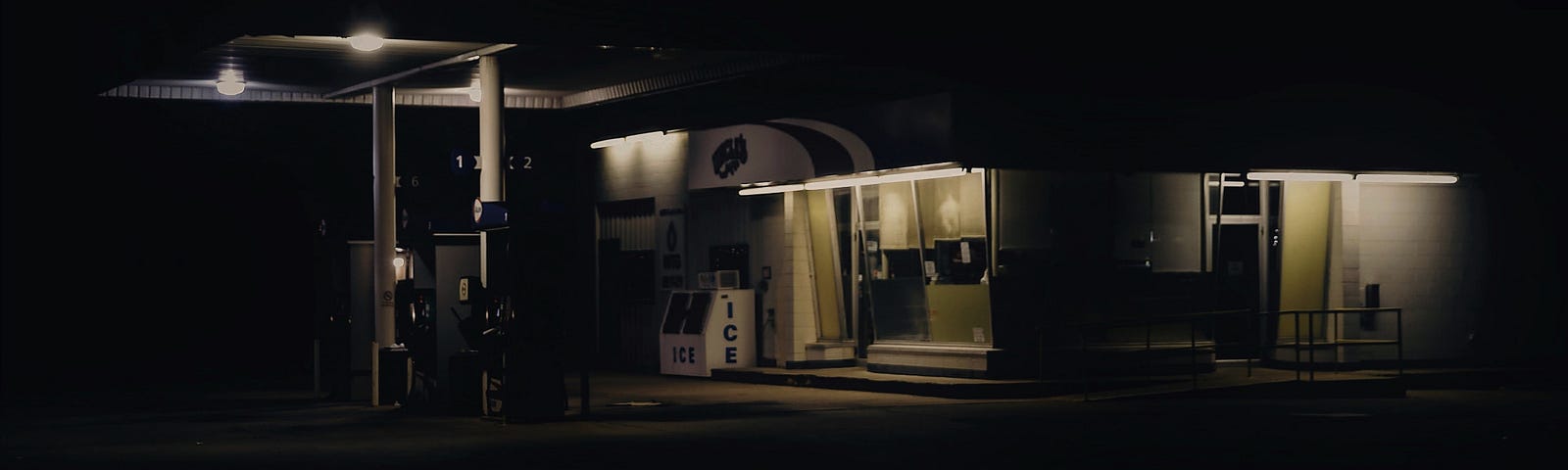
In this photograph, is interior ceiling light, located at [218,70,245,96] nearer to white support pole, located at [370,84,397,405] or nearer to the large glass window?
white support pole, located at [370,84,397,405]

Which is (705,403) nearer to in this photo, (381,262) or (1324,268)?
(381,262)

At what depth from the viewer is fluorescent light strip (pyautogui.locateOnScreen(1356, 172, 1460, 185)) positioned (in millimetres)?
24766

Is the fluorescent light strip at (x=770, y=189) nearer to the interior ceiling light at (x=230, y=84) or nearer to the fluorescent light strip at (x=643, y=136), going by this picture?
the fluorescent light strip at (x=643, y=136)

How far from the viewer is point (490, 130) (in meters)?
22.5

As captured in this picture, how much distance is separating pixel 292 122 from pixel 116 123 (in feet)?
8.38

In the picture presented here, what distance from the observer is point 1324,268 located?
997 inches

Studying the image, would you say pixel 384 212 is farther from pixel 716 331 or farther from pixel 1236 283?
pixel 1236 283

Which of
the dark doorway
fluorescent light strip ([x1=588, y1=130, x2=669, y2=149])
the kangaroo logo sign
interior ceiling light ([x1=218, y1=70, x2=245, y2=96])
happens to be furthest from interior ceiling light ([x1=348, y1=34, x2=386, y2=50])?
the dark doorway

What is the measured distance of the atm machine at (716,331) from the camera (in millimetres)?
27391

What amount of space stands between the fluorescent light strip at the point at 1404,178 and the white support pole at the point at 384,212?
12043 mm

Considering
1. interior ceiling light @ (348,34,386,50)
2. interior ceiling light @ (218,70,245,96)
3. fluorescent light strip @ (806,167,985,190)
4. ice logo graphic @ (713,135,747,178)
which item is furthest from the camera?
ice logo graphic @ (713,135,747,178)

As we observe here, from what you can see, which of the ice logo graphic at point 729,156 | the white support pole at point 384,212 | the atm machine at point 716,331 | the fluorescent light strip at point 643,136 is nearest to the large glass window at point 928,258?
the ice logo graphic at point 729,156

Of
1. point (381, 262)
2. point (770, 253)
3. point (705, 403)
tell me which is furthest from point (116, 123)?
point (705, 403)

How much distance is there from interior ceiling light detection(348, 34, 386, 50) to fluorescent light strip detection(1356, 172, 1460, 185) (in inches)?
475
